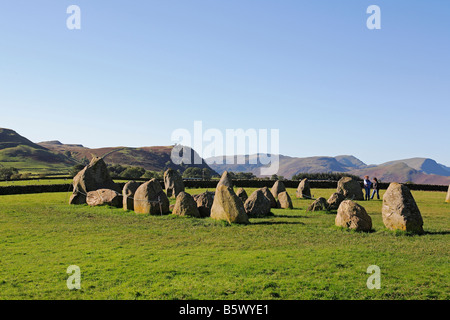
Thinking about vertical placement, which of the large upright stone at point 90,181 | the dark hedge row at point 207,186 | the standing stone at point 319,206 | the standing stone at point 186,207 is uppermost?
the large upright stone at point 90,181

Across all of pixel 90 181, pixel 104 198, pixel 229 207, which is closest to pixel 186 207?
pixel 229 207

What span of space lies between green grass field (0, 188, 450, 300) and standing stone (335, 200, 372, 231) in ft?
1.90

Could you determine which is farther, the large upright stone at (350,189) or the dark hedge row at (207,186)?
the dark hedge row at (207,186)

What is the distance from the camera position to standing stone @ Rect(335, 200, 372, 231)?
60.6ft

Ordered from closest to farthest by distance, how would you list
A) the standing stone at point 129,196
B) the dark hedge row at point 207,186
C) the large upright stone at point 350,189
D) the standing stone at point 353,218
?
the standing stone at point 353,218
the standing stone at point 129,196
the large upright stone at point 350,189
the dark hedge row at point 207,186

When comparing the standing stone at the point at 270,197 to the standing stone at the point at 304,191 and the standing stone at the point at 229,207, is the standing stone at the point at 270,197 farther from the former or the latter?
the standing stone at the point at 304,191

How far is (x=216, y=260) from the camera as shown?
41.5 feet

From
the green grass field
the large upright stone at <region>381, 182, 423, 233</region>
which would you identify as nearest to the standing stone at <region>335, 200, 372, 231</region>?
the green grass field

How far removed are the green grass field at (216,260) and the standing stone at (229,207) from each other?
674 mm

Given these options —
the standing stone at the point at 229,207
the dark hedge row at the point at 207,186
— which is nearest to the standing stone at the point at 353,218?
the standing stone at the point at 229,207

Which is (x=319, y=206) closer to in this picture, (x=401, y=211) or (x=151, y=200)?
(x=401, y=211)

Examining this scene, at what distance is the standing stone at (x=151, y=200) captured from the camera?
24234 mm

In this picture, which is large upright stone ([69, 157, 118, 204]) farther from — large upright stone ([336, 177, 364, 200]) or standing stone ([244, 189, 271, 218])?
large upright stone ([336, 177, 364, 200])
